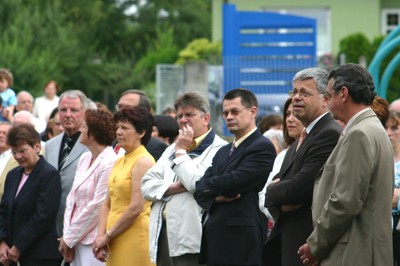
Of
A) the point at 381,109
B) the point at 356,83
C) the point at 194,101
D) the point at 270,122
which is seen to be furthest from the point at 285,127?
the point at 270,122

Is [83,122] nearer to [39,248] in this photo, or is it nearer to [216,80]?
[39,248]

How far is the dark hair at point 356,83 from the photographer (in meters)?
7.36

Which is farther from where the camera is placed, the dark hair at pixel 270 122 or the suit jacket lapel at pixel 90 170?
the dark hair at pixel 270 122

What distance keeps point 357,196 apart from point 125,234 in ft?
10.8

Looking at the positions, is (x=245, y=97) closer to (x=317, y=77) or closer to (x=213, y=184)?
(x=213, y=184)

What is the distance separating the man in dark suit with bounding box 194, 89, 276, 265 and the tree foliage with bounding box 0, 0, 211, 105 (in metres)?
26.2

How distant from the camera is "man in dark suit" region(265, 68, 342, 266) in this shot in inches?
309

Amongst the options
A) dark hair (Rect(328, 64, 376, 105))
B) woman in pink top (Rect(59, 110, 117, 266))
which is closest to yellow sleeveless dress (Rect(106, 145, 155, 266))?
woman in pink top (Rect(59, 110, 117, 266))

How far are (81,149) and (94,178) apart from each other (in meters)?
1.09

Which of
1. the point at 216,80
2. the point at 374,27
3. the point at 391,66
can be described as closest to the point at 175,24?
the point at 374,27

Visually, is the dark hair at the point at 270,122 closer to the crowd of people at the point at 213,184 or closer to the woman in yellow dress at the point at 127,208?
the crowd of people at the point at 213,184

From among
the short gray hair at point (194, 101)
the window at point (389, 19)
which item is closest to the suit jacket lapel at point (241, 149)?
the short gray hair at point (194, 101)

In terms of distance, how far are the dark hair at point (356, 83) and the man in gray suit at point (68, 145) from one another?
456 cm

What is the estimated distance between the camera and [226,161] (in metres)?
9.13
